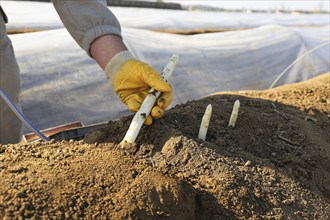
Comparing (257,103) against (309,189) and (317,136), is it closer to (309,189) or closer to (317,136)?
(317,136)

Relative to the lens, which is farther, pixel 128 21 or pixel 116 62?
pixel 128 21

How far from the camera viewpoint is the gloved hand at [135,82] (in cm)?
173

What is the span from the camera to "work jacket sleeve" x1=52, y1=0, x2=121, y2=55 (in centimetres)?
193

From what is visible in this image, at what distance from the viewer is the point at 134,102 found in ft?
5.93

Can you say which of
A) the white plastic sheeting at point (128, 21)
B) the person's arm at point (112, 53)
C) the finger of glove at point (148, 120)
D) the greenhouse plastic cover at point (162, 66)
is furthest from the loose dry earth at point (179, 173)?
the white plastic sheeting at point (128, 21)

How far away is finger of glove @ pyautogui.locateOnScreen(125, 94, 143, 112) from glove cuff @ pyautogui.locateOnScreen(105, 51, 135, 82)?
13 cm

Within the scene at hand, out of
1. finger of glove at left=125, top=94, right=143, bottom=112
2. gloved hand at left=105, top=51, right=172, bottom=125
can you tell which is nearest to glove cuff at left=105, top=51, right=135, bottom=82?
gloved hand at left=105, top=51, right=172, bottom=125

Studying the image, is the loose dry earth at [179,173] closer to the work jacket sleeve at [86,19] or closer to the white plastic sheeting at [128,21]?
the work jacket sleeve at [86,19]

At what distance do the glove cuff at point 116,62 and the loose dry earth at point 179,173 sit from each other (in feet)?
0.79

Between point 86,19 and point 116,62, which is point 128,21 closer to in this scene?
Result: point 86,19

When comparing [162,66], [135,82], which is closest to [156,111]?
[135,82]

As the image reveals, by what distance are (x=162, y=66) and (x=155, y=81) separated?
226 cm

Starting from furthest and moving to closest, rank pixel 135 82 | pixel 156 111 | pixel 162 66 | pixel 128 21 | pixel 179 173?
pixel 128 21
pixel 162 66
pixel 135 82
pixel 156 111
pixel 179 173

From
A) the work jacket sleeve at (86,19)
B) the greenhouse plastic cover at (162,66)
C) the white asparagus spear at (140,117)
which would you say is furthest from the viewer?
the greenhouse plastic cover at (162,66)
